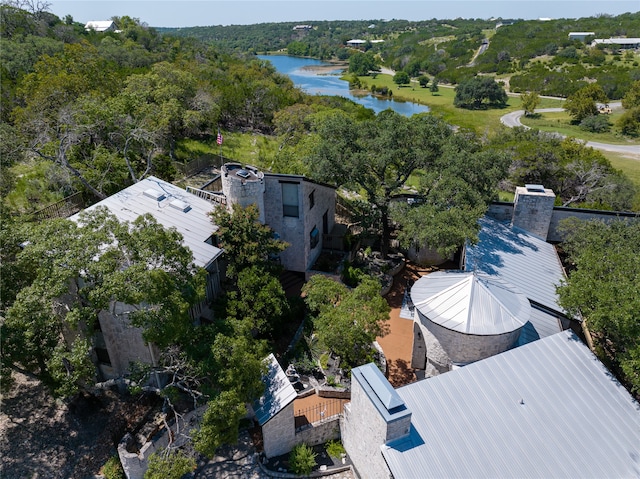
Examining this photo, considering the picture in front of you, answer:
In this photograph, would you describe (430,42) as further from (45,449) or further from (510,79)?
(45,449)

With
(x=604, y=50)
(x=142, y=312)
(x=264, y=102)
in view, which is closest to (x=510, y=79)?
(x=604, y=50)

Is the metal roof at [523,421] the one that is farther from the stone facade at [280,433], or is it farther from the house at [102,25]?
the house at [102,25]

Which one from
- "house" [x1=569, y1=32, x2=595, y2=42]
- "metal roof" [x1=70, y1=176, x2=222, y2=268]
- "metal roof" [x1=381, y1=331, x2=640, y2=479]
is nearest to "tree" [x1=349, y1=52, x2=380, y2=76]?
"house" [x1=569, y1=32, x2=595, y2=42]

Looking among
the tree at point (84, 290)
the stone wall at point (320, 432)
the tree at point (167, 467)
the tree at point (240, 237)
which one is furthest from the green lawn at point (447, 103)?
the tree at point (167, 467)

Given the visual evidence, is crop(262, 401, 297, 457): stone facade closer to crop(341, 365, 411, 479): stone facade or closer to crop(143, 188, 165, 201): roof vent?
crop(341, 365, 411, 479): stone facade

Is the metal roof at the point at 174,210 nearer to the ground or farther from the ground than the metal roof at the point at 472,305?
farther from the ground

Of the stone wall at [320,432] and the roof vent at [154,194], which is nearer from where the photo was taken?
the stone wall at [320,432]
